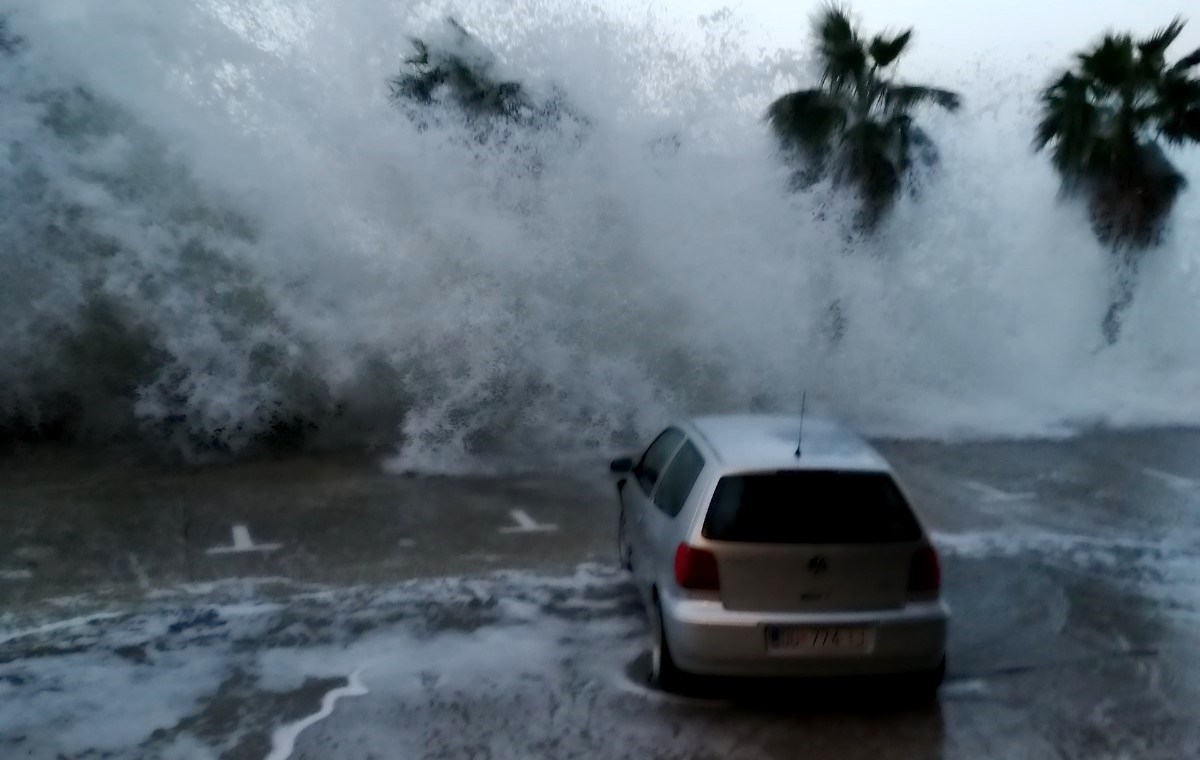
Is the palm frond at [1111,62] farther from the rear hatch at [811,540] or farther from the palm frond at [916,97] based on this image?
the rear hatch at [811,540]

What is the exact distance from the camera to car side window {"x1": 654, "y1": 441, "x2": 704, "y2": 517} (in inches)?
208

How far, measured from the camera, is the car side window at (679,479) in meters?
5.29

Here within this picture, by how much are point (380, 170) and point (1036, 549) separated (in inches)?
381

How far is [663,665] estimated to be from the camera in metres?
5.11

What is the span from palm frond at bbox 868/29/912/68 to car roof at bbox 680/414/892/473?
14320 mm

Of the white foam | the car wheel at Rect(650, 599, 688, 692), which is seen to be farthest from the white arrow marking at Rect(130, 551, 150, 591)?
the car wheel at Rect(650, 599, 688, 692)

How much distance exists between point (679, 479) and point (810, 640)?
111 cm

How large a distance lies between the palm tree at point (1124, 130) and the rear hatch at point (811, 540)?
17797mm

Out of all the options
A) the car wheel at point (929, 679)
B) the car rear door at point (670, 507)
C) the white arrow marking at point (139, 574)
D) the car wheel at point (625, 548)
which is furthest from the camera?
the white arrow marking at point (139, 574)

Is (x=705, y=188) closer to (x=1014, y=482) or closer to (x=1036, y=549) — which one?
(x=1014, y=482)

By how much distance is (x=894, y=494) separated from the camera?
5035 mm

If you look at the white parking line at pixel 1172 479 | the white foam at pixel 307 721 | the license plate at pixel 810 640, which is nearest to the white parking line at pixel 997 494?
the white parking line at pixel 1172 479

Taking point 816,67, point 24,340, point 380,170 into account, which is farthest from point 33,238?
point 816,67

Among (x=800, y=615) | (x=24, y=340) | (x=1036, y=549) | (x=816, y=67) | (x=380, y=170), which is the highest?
(x=816, y=67)
